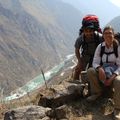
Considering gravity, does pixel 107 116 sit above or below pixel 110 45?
below

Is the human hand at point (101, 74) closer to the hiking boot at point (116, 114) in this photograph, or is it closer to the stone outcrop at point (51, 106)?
the hiking boot at point (116, 114)

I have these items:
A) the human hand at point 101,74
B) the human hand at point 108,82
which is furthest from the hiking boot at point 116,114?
the human hand at point 101,74

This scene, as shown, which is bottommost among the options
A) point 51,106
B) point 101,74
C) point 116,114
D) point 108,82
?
point 51,106

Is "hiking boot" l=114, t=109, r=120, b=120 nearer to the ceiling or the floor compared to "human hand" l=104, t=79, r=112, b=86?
nearer to the floor

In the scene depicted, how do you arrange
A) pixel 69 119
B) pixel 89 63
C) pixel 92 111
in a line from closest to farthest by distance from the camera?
pixel 69 119
pixel 92 111
pixel 89 63

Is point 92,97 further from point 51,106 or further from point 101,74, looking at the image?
point 51,106

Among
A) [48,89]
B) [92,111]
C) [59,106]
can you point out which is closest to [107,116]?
[92,111]

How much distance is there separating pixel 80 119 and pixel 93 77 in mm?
1107

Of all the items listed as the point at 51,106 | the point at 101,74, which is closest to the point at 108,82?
the point at 101,74

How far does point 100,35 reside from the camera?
10.5 meters

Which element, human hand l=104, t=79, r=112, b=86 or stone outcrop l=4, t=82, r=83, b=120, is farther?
human hand l=104, t=79, r=112, b=86

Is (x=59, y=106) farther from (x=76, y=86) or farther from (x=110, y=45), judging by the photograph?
(x=110, y=45)

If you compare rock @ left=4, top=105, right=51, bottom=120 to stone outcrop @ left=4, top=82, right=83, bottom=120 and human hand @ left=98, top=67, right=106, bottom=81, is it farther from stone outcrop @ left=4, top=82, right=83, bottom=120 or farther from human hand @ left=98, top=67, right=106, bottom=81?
human hand @ left=98, top=67, right=106, bottom=81

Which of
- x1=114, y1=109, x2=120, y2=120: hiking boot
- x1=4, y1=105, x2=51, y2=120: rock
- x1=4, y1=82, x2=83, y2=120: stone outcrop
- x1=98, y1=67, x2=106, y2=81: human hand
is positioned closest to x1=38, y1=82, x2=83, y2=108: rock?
x1=4, y1=82, x2=83, y2=120: stone outcrop
